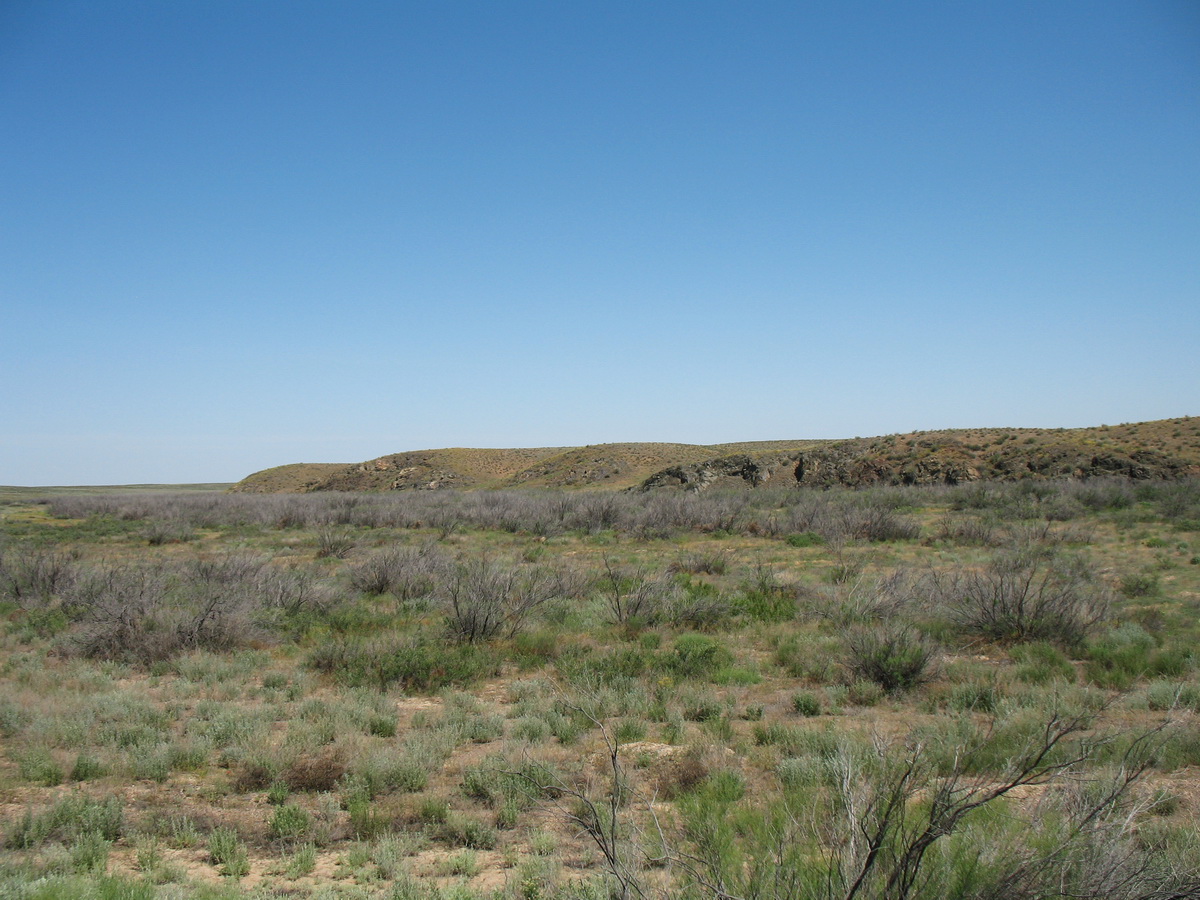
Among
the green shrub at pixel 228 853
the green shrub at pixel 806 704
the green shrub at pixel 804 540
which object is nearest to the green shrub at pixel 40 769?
the green shrub at pixel 228 853

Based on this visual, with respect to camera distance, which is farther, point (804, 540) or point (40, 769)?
point (804, 540)

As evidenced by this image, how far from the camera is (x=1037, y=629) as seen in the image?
8508 millimetres

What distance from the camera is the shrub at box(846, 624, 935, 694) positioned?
7133 mm

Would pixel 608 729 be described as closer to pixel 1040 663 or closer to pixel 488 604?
pixel 488 604

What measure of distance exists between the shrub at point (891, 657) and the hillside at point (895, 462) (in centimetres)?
3176

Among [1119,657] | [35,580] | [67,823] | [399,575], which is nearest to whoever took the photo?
[67,823]

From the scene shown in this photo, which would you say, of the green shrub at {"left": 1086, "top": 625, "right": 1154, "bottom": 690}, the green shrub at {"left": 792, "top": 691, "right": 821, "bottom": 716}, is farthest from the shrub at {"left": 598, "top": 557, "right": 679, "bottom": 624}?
the green shrub at {"left": 1086, "top": 625, "right": 1154, "bottom": 690}

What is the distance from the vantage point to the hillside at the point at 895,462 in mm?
34062

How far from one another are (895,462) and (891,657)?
36.0 meters

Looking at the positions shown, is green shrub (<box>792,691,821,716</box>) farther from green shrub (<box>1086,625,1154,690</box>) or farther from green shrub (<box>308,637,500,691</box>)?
green shrub (<box>308,637,500,691</box>)

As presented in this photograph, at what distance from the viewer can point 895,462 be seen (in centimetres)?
4009

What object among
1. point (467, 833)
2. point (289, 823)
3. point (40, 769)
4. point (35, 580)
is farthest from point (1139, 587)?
point (35, 580)

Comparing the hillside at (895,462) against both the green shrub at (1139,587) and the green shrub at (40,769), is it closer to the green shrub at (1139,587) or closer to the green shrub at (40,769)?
the green shrub at (1139,587)

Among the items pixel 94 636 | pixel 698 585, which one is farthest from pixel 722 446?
pixel 94 636
